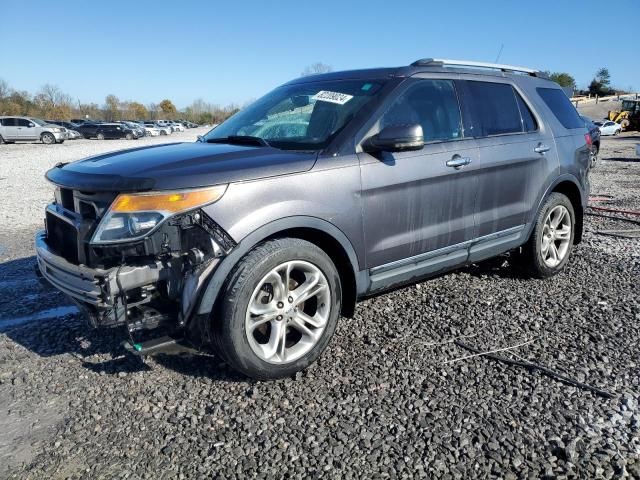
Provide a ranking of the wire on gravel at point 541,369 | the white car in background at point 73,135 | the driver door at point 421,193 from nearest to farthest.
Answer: the wire on gravel at point 541,369
the driver door at point 421,193
the white car in background at point 73,135

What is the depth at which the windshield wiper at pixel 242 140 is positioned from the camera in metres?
3.53

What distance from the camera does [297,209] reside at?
2.98 metres

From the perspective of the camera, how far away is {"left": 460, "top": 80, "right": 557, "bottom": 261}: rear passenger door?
4043 millimetres

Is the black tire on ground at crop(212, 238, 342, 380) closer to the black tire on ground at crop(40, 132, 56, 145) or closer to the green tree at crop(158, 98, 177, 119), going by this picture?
the black tire on ground at crop(40, 132, 56, 145)

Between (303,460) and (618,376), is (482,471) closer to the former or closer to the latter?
(303,460)

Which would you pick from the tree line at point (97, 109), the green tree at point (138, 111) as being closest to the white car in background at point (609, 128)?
the tree line at point (97, 109)

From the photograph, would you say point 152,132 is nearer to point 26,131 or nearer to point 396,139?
point 26,131

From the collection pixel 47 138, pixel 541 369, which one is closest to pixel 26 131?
pixel 47 138

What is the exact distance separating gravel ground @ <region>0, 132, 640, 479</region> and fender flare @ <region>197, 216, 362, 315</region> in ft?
1.96

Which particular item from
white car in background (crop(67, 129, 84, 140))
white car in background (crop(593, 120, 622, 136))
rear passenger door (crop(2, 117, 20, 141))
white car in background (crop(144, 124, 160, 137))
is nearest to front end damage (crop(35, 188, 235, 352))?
rear passenger door (crop(2, 117, 20, 141))

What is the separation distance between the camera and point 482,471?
7.42ft

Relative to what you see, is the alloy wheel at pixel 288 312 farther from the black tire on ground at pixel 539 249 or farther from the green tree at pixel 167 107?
the green tree at pixel 167 107

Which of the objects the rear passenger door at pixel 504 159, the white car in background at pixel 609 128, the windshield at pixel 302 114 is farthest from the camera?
the white car in background at pixel 609 128

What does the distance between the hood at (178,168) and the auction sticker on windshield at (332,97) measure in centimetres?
68
